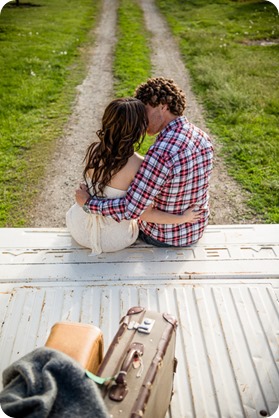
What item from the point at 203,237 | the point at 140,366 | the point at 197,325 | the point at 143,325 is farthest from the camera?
the point at 203,237

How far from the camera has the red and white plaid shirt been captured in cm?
249

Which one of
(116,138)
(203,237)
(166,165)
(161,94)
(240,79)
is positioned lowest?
(240,79)

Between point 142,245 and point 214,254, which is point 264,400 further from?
point 142,245

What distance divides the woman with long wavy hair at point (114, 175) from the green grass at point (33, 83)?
1.37 meters

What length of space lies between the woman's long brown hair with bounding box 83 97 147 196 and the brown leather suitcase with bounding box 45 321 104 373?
111cm

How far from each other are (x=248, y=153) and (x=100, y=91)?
11.1 feet

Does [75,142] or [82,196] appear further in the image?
[75,142]

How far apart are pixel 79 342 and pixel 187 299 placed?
106cm

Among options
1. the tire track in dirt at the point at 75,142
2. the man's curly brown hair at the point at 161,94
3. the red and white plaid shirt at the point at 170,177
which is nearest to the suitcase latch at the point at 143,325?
the red and white plaid shirt at the point at 170,177

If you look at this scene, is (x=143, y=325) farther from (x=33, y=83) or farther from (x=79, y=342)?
(x=33, y=83)

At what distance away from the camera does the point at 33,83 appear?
759 centimetres

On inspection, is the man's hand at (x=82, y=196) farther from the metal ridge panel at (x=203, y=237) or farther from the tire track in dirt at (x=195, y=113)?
the tire track in dirt at (x=195, y=113)

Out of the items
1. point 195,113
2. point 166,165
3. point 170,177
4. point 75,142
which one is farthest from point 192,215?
point 195,113

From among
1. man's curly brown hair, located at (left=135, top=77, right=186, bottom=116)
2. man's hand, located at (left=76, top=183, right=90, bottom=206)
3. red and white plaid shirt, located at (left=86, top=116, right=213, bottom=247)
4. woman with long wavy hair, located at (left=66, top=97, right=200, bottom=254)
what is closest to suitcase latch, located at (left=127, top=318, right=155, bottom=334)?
red and white plaid shirt, located at (left=86, top=116, right=213, bottom=247)
